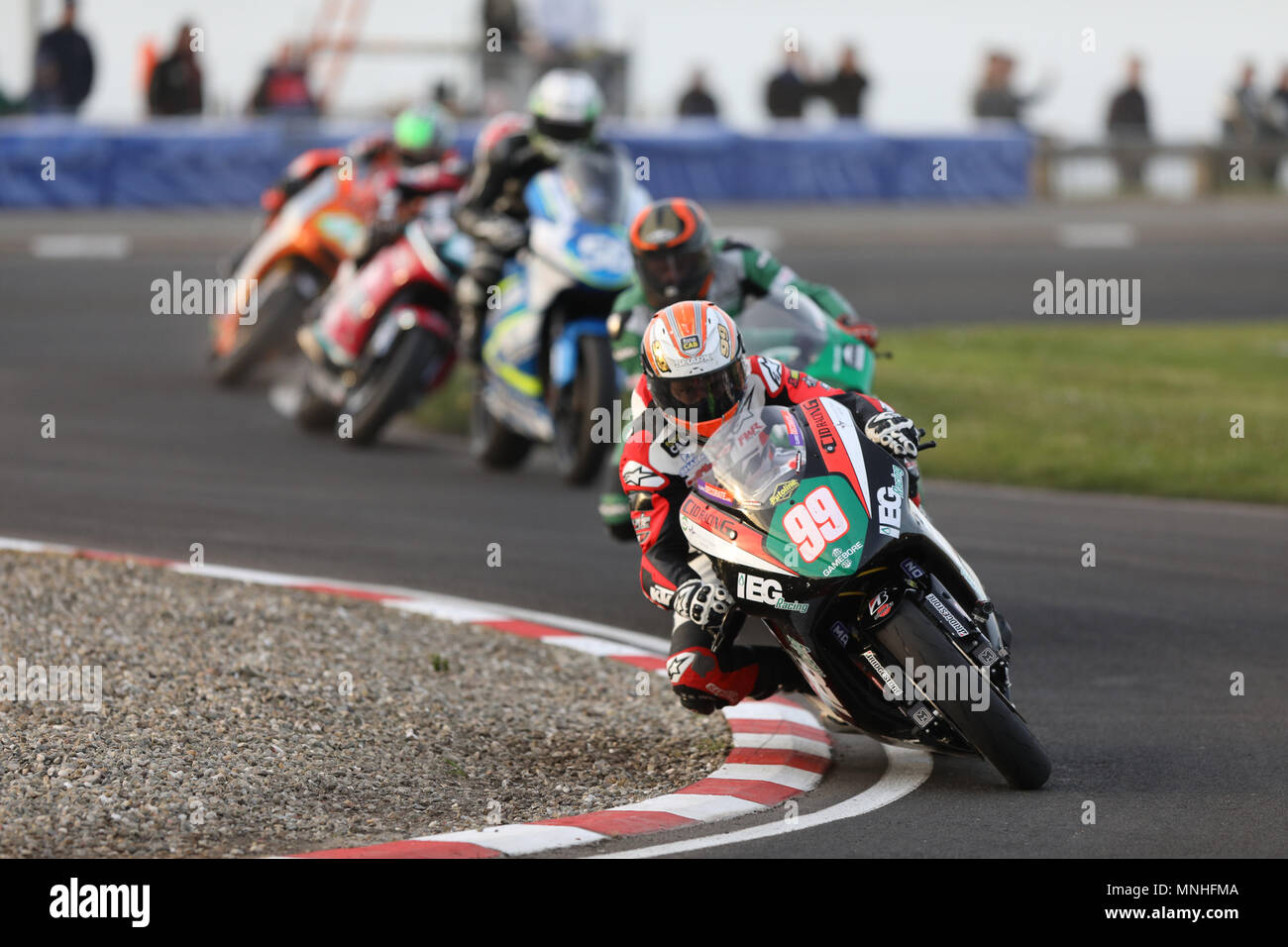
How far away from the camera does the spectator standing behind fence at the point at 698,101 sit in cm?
2966

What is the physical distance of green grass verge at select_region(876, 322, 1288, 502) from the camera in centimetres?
1430

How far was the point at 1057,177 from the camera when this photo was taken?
31.1m

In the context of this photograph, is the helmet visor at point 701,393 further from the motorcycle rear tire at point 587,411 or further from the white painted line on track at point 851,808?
the motorcycle rear tire at point 587,411

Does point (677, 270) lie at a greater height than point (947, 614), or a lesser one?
greater

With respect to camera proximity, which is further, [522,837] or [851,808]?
[851,808]

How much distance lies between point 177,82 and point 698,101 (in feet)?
24.6

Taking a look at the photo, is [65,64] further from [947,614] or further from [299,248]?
[947,614]

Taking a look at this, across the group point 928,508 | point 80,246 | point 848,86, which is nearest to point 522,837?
point 928,508

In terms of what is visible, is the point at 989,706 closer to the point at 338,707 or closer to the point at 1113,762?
the point at 1113,762

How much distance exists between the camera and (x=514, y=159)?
13.6m

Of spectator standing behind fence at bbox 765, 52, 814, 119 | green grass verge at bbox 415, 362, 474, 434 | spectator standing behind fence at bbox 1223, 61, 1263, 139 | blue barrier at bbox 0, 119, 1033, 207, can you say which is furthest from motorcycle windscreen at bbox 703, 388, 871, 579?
spectator standing behind fence at bbox 1223, 61, 1263, 139
